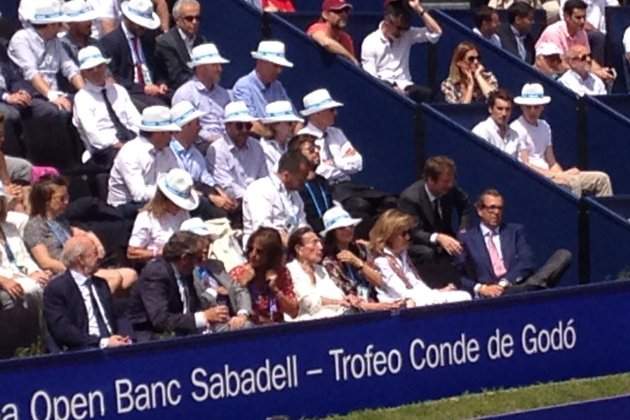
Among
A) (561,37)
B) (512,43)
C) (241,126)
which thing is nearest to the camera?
(241,126)

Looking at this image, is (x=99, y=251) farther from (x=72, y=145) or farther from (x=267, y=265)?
(x=72, y=145)

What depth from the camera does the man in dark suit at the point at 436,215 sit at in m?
14.7

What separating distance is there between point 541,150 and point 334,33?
2070 millimetres

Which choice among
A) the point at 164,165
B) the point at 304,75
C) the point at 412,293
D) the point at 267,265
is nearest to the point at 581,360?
the point at 412,293

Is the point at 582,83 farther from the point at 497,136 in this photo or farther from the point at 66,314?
the point at 66,314

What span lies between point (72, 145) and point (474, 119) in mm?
3694

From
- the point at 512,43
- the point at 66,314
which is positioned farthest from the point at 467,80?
the point at 66,314

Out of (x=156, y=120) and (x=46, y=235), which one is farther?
(x=156, y=120)

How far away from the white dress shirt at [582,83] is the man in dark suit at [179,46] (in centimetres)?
370

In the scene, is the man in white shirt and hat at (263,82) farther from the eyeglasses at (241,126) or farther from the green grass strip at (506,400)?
the green grass strip at (506,400)

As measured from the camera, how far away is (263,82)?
16.2 meters

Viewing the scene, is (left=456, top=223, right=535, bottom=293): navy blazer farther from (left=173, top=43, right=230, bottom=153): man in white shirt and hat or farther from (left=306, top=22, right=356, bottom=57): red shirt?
(left=306, top=22, right=356, bottom=57): red shirt

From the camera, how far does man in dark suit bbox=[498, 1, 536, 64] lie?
18922mm

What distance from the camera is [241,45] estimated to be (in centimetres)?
1761
